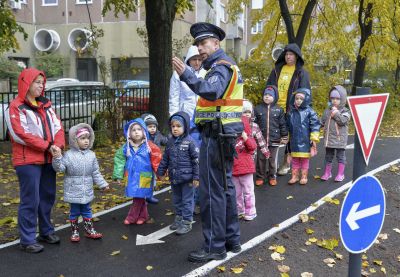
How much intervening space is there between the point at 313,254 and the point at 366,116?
2.38 meters

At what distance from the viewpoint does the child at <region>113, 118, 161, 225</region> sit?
5773mm

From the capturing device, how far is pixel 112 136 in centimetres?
1213

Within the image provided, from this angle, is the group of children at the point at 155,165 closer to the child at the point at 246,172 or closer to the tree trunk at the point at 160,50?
the child at the point at 246,172

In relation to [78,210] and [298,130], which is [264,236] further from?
[298,130]

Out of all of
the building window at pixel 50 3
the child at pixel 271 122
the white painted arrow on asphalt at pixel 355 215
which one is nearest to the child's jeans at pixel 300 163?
the child at pixel 271 122

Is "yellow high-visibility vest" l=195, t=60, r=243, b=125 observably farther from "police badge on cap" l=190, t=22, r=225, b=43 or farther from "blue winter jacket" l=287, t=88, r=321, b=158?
"blue winter jacket" l=287, t=88, r=321, b=158

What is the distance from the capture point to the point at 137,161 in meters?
5.80

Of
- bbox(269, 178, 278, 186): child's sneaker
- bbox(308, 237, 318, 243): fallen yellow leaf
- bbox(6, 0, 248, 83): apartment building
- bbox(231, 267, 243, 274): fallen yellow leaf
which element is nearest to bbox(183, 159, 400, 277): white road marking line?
bbox(231, 267, 243, 274): fallen yellow leaf

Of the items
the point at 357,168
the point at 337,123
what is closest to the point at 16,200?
the point at 337,123

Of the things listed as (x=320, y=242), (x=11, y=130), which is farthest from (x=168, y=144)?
(x=320, y=242)

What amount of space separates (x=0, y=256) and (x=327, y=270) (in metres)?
3.52

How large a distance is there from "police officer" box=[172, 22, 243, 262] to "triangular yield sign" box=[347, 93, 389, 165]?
1.39 meters

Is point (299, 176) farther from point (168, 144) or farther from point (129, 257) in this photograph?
point (129, 257)

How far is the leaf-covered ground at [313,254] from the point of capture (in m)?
4.81
